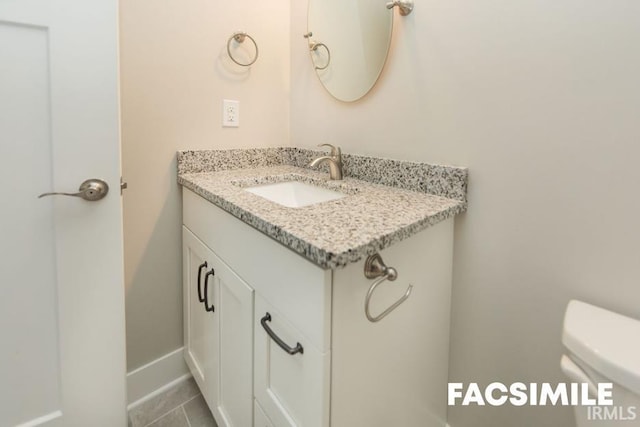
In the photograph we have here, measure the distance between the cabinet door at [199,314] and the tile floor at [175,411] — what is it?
12 centimetres

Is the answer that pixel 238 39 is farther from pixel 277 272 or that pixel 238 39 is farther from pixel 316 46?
pixel 277 272

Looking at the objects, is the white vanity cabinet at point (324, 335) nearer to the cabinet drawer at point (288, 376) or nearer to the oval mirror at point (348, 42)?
the cabinet drawer at point (288, 376)

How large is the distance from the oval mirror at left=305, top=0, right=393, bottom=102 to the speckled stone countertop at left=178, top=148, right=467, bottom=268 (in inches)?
11.4

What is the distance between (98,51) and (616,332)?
1.33 m

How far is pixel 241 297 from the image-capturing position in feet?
2.97

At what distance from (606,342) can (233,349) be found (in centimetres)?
87

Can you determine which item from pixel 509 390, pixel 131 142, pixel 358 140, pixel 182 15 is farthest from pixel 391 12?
pixel 509 390

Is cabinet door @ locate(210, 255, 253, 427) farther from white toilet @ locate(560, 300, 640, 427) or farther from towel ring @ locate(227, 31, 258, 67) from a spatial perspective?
towel ring @ locate(227, 31, 258, 67)

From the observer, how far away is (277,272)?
74 cm

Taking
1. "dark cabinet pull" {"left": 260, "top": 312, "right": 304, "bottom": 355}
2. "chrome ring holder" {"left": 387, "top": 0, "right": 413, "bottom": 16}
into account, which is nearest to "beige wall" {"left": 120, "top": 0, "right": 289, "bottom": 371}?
"chrome ring holder" {"left": 387, "top": 0, "right": 413, "bottom": 16}

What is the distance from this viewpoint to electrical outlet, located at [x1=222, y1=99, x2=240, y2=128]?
1424 millimetres

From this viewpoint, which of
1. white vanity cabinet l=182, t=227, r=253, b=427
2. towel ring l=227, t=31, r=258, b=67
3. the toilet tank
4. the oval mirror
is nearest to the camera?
the toilet tank

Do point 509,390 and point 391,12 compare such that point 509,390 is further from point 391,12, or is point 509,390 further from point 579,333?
point 391,12

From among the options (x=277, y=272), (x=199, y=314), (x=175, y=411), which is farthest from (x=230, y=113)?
(x=175, y=411)
